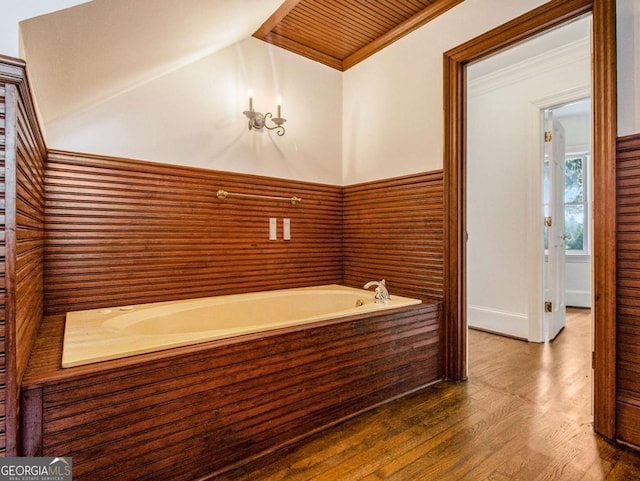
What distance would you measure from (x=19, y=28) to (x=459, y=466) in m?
2.22

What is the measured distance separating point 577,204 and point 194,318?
526 centimetres

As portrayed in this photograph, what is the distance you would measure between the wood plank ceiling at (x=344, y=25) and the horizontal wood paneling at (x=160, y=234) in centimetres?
119

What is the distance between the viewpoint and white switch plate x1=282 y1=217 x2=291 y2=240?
9.17ft

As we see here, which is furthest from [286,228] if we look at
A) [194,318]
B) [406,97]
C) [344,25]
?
[344,25]

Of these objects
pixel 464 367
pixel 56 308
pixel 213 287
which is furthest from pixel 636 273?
pixel 56 308

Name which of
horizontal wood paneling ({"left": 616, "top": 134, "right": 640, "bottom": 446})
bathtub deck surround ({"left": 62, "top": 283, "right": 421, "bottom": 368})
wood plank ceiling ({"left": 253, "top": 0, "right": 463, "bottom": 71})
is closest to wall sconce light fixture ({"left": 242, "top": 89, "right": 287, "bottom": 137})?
wood plank ceiling ({"left": 253, "top": 0, "right": 463, "bottom": 71})

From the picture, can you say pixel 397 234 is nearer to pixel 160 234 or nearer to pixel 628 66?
pixel 628 66

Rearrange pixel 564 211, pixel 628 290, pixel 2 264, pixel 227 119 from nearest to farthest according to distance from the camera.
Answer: pixel 2 264 → pixel 628 290 → pixel 227 119 → pixel 564 211

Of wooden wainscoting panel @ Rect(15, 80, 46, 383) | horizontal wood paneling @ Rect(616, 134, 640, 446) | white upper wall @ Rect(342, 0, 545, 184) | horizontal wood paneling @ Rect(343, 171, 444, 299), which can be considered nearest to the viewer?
wooden wainscoting panel @ Rect(15, 80, 46, 383)

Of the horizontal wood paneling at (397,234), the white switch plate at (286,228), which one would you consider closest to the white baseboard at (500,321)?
the horizontal wood paneling at (397,234)

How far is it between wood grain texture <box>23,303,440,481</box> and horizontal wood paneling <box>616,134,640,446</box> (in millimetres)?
1084

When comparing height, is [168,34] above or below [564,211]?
above

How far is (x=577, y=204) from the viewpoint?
4.71 meters

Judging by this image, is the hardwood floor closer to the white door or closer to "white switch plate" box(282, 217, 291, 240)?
the white door
